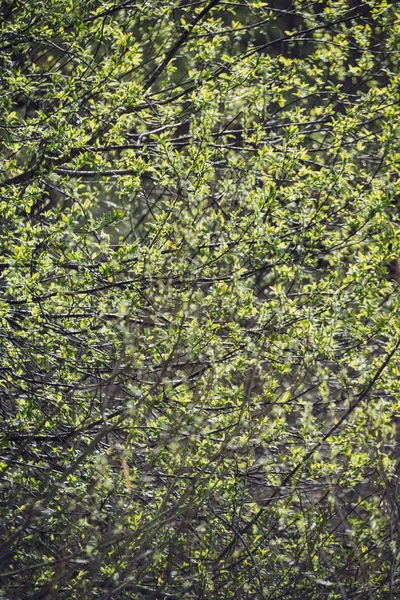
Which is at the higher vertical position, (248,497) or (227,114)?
(227,114)

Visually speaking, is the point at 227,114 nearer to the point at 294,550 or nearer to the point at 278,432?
the point at 278,432

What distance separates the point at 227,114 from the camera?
17.0 feet

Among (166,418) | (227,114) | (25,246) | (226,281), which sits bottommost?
(166,418)

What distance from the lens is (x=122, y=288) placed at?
4.77m

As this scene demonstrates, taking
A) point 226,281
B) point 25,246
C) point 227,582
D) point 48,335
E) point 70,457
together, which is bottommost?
point 227,582

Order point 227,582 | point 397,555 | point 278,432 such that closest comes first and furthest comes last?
point 397,555, point 227,582, point 278,432

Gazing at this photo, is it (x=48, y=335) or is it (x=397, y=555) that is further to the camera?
(x=48, y=335)

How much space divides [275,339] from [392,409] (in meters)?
0.82

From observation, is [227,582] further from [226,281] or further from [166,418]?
[226,281]

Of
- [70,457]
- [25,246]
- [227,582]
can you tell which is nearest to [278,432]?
[227,582]

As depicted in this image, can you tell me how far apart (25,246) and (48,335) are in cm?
51

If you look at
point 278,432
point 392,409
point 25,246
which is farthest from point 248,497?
point 25,246

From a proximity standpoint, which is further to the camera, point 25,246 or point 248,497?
point 248,497

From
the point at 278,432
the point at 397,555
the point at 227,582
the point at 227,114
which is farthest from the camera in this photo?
the point at 227,114
